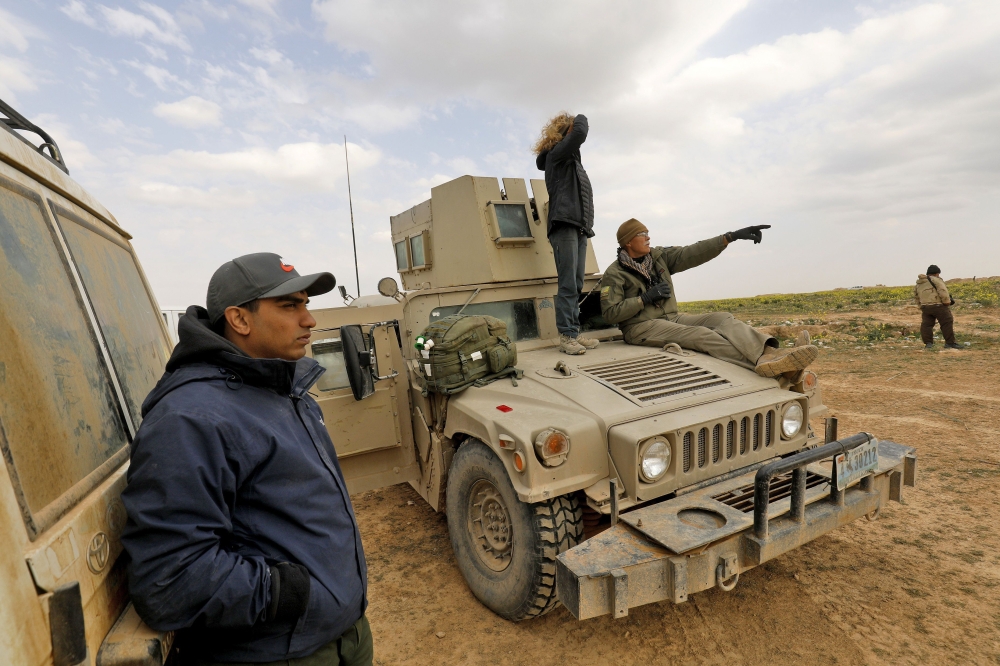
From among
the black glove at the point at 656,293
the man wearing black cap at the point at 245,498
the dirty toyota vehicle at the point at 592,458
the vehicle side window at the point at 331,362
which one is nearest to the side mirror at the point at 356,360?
the dirty toyota vehicle at the point at 592,458

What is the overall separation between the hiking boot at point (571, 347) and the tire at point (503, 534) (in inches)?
47.5

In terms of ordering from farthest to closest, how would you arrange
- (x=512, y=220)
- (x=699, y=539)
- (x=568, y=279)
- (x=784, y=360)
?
1. (x=512, y=220)
2. (x=568, y=279)
3. (x=784, y=360)
4. (x=699, y=539)

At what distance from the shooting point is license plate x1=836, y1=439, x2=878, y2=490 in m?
2.67

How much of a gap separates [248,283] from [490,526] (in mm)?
2239

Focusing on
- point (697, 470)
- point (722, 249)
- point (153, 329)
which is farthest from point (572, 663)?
point (722, 249)

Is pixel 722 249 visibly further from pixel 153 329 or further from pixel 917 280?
pixel 917 280

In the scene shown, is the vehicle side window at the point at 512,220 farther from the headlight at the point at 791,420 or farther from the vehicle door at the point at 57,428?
the vehicle door at the point at 57,428

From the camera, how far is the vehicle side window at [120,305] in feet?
5.72

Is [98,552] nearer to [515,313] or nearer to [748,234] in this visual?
[515,313]

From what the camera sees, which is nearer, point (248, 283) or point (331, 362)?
point (248, 283)

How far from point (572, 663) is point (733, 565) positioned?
1015 mm

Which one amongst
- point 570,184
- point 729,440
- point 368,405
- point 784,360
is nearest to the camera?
point 729,440

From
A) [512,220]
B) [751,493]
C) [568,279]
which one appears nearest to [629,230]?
[568,279]

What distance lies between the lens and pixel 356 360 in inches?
138
